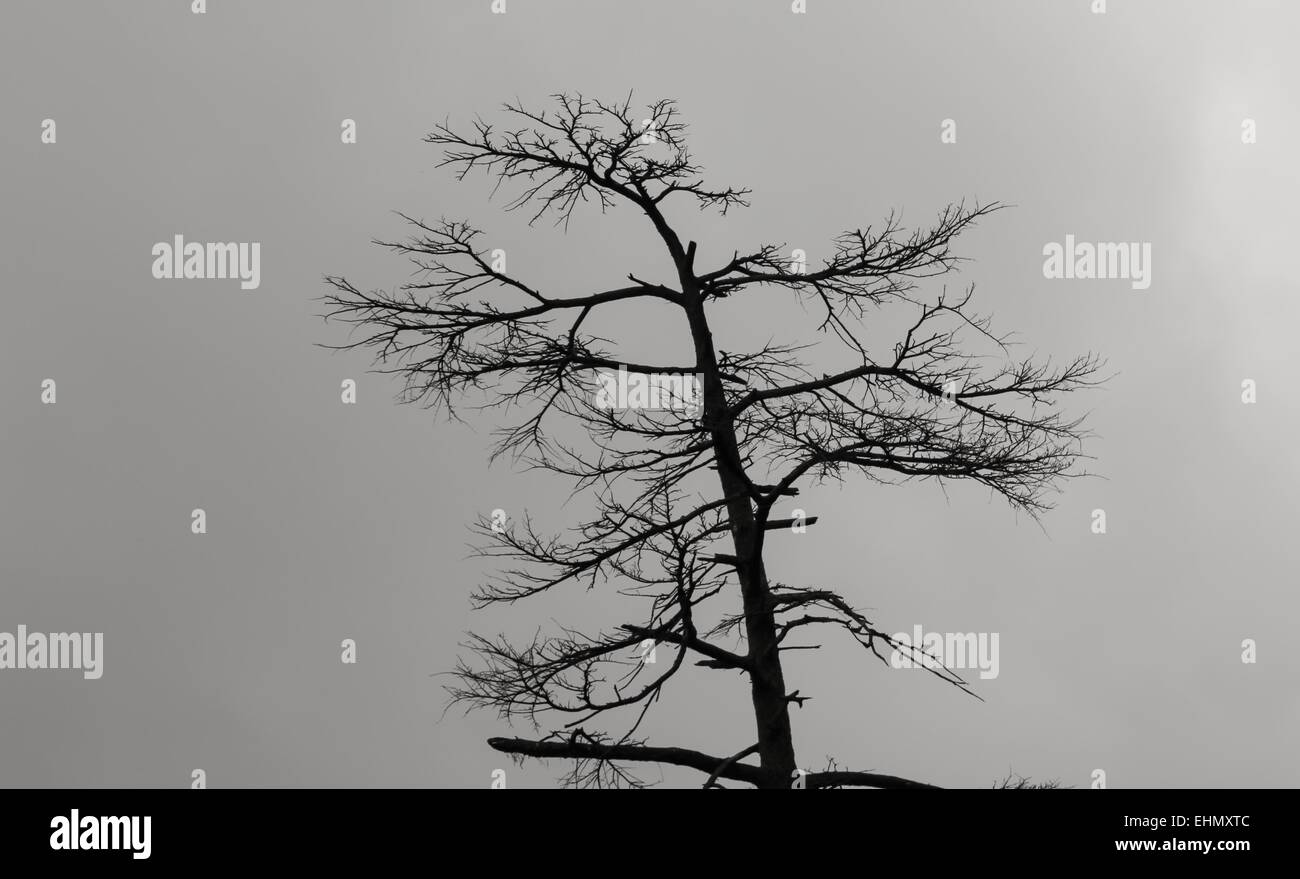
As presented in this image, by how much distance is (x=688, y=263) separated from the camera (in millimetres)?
14523

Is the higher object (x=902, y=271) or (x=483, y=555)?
(x=902, y=271)
